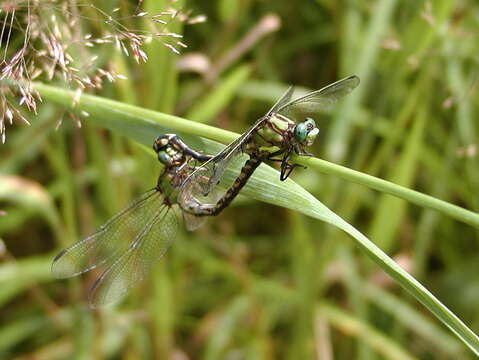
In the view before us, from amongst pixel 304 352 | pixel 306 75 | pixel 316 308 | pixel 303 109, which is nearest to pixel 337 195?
pixel 316 308

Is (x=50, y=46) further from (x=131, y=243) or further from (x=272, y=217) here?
(x=272, y=217)

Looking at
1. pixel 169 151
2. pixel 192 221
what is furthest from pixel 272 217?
pixel 169 151

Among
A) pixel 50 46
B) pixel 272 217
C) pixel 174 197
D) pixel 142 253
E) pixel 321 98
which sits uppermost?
pixel 50 46

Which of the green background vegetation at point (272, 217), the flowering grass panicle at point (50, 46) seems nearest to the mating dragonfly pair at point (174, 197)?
the flowering grass panicle at point (50, 46)

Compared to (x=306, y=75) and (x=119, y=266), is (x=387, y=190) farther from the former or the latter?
(x=306, y=75)

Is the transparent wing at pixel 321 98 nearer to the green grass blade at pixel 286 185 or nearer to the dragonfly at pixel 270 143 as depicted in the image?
the dragonfly at pixel 270 143

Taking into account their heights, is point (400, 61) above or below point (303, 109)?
below
